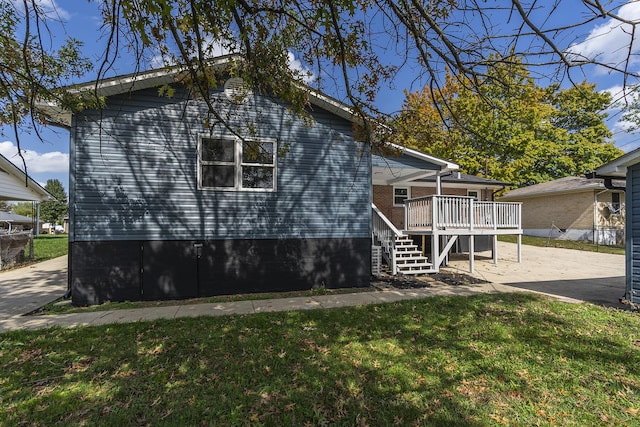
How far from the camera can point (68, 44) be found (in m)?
5.08

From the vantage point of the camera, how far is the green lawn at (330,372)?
2.76 metres

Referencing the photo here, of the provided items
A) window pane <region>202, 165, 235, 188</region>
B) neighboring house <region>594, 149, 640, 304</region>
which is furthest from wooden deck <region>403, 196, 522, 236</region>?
window pane <region>202, 165, 235, 188</region>

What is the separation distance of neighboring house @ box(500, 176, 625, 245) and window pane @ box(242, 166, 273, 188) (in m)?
21.5

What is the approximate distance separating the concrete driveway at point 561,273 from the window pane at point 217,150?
785cm

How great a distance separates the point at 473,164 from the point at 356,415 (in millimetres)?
24533

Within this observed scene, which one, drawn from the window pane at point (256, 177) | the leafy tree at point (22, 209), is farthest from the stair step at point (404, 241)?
the leafy tree at point (22, 209)

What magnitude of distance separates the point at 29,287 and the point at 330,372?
8.91 m

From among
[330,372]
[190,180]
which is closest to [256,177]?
[190,180]

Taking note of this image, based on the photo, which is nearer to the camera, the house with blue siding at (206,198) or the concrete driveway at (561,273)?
the house with blue siding at (206,198)

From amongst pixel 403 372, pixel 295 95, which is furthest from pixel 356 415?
pixel 295 95

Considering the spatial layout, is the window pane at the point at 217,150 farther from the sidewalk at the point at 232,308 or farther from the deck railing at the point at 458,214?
the deck railing at the point at 458,214

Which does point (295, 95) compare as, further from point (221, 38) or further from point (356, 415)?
point (356, 415)

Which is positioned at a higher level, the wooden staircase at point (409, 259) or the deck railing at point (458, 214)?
the deck railing at point (458, 214)

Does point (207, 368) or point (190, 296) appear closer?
point (207, 368)
